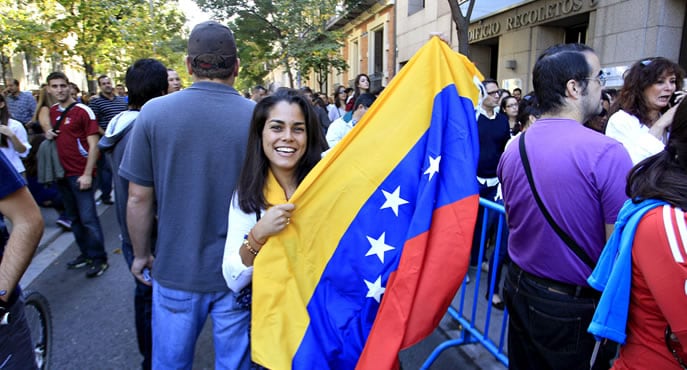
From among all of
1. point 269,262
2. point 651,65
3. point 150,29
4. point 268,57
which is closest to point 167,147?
point 269,262

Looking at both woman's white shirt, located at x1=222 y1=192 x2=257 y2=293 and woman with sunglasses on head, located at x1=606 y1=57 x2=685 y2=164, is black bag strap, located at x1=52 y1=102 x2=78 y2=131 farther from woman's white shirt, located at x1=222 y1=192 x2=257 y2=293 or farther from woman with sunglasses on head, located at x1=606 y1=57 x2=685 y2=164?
woman with sunglasses on head, located at x1=606 y1=57 x2=685 y2=164

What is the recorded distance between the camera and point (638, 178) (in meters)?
1.41

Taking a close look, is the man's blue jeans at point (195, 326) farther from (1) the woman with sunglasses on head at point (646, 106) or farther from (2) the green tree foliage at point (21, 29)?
(2) the green tree foliage at point (21, 29)

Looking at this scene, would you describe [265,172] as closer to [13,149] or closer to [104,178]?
[13,149]

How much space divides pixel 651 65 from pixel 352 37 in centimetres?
2700

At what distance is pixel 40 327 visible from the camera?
10.2 ft

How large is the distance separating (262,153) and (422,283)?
86 centimetres

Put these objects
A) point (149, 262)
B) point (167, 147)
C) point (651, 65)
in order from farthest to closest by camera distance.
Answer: point (651, 65) → point (149, 262) → point (167, 147)

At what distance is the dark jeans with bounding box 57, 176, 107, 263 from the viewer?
477 centimetres

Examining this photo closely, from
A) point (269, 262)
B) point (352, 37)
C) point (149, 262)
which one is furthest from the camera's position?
point (352, 37)

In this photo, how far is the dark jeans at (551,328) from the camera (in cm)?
183

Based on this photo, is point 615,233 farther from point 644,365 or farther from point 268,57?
point 268,57

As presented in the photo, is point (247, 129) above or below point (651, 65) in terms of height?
below

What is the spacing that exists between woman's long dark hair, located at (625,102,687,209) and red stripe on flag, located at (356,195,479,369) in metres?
0.61
